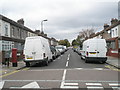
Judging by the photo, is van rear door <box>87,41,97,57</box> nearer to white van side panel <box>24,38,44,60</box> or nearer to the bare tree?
white van side panel <box>24,38,44,60</box>

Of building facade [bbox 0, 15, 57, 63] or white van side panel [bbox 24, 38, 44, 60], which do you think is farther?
building facade [bbox 0, 15, 57, 63]

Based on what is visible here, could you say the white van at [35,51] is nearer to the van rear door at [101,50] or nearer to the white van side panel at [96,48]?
the white van side panel at [96,48]

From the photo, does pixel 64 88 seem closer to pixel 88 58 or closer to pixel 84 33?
pixel 88 58

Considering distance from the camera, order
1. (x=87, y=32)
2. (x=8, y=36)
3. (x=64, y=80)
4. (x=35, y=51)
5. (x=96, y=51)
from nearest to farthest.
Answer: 1. (x=64, y=80)
2. (x=35, y=51)
3. (x=96, y=51)
4. (x=8, y=36)
5. (x=87, y=32)

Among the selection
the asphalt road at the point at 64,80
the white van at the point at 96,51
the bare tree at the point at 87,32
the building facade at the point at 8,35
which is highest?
the bare tree at the point at 87,32

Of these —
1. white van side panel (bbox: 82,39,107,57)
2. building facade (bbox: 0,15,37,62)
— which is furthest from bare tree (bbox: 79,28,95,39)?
white van side panel (bbox: 82,39,107,57)

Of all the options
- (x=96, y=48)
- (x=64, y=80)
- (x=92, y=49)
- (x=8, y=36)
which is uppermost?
(x=8, y=36)

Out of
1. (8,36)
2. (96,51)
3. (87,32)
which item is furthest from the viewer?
(87,32)

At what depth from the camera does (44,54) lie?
535 inches

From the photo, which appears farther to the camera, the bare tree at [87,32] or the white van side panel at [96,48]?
the bare tree at [87,32]

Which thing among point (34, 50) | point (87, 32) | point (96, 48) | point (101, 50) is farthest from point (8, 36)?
point (87, 32)

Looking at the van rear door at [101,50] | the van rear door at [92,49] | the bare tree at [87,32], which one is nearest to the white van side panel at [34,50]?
the van rear door at [92,49]

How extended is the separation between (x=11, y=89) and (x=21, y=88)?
0.41 m

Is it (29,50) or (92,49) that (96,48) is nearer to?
(92,49)
